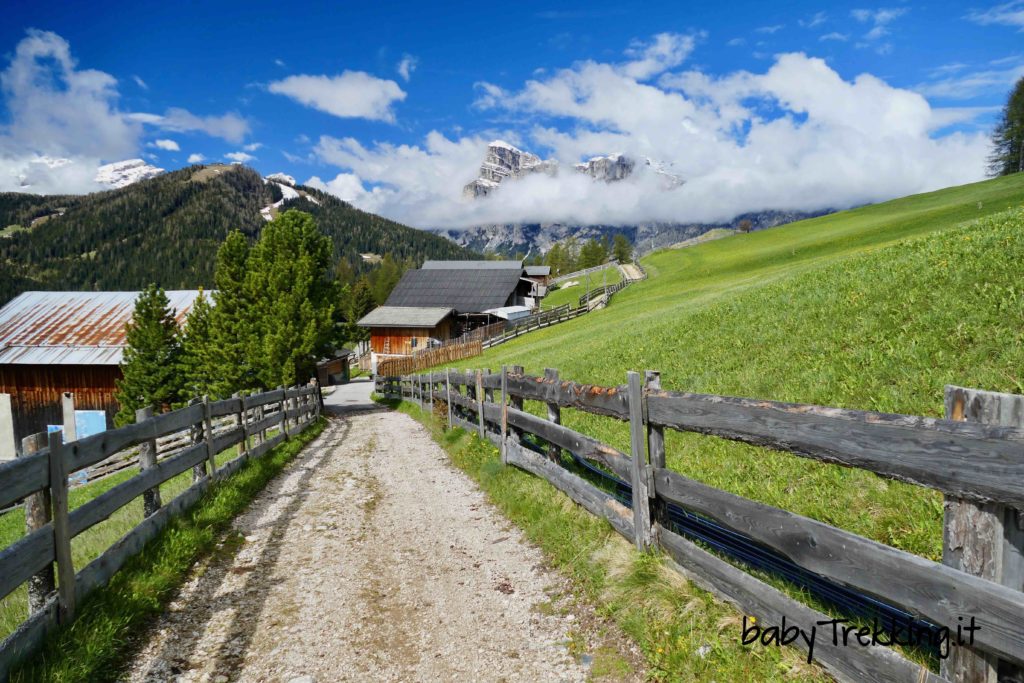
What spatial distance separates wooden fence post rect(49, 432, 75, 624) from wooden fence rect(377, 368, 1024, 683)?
15.5ft

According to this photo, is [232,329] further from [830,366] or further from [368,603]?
[830,366]

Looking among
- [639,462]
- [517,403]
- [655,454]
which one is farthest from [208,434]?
[655,454]

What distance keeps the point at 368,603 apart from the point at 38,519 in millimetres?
2736

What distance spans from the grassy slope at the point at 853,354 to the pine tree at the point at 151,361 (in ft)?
77.1

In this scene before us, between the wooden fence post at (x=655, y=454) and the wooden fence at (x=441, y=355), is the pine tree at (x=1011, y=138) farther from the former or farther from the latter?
the wooden fence post at (x=655, y=454)

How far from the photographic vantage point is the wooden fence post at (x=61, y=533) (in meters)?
4.61

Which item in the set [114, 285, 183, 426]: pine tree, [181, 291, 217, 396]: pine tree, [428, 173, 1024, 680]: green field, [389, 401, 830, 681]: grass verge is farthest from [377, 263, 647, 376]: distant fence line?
[389, 401, 830, 681]: grass verge

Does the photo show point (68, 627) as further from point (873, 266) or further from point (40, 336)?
point (40, 336)

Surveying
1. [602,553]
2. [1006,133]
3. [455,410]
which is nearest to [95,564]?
[602,553]

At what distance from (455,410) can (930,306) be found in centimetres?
1031

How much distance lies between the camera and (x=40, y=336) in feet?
119

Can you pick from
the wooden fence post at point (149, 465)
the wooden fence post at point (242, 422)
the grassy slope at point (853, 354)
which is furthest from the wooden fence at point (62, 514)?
the grassy slope at point (853, 354)

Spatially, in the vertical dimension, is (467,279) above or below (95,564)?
above

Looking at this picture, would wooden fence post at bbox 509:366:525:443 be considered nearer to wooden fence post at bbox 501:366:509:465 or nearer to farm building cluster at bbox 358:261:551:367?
wooden fence post at bbox 501:366:509:465
